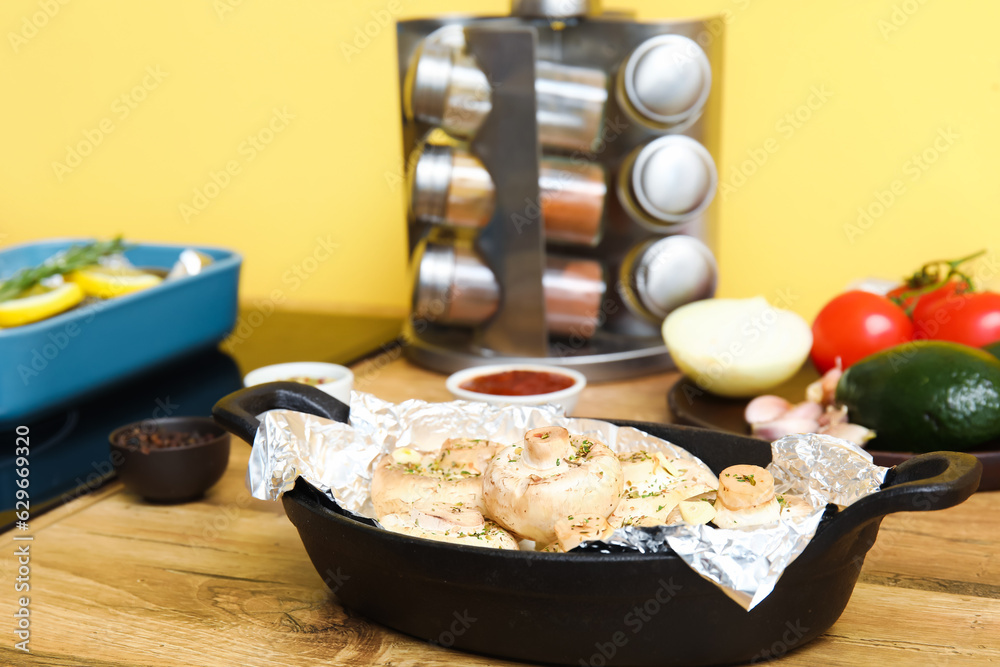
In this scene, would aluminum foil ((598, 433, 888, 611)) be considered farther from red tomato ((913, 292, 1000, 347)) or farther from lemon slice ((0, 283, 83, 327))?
lemon slice ((0, 283, 83, 327))

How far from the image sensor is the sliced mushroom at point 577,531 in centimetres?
55

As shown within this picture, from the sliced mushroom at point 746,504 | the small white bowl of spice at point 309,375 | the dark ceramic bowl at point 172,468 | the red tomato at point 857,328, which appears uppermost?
the sliced mushroom at point 746,504

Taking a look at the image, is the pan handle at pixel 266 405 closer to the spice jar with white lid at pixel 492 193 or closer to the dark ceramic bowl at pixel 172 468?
the dark ceramic bowl at pixel 172 468

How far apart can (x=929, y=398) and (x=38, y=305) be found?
0.96 meters

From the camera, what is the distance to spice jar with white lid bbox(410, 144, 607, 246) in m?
1.14

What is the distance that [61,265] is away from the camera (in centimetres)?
123

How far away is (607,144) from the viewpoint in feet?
3.76

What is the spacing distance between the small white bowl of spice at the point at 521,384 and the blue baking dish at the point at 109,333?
412mm

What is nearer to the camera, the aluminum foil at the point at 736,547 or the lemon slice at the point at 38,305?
the aluminum foil at the point at 736,547

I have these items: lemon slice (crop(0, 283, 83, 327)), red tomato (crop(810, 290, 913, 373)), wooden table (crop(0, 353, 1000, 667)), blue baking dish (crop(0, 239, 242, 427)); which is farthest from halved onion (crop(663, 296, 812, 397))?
lemon slice (crop(0, 283, 83, 327))

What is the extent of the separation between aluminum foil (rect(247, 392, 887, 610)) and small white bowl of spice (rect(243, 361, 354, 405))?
237mm

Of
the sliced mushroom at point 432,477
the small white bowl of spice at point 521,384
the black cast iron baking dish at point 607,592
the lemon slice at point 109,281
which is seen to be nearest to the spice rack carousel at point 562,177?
the small white bowl of spice at point 521,384

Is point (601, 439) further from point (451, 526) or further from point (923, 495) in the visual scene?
point (923, 495)

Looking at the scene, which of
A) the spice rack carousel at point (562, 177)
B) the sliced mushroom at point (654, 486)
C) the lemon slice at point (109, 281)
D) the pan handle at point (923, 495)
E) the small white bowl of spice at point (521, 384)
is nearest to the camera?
the pan handle at point (923, 495)
